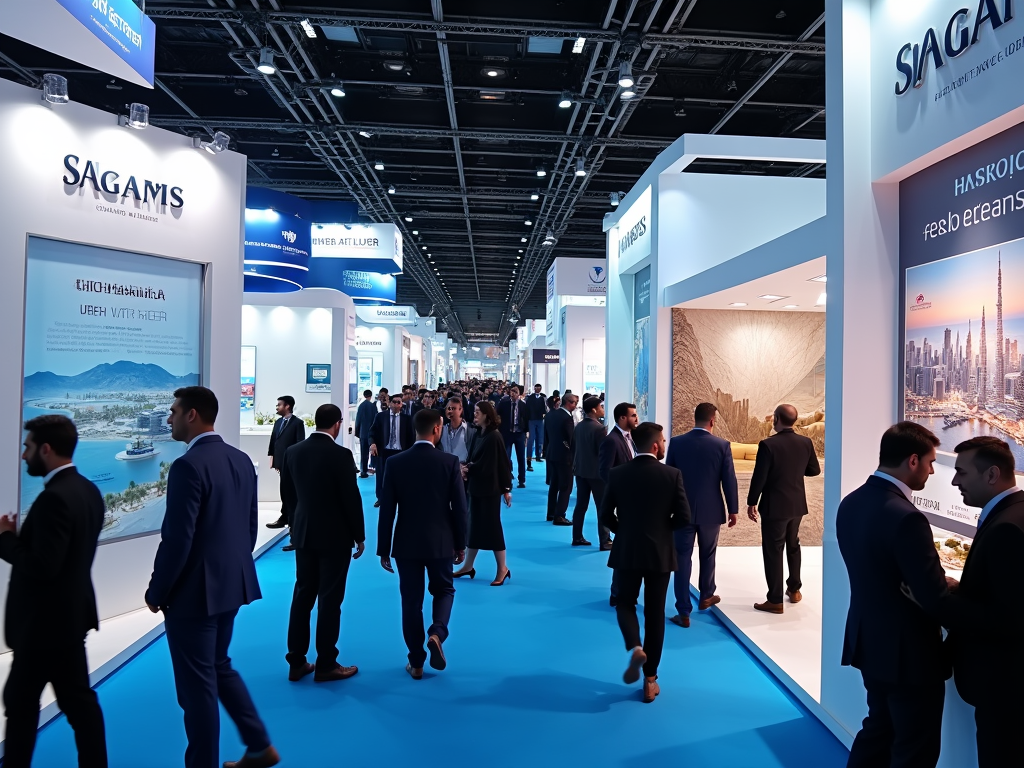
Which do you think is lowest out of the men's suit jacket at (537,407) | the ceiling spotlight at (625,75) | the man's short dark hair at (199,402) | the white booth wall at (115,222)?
the men's suit jacket at (537,407)

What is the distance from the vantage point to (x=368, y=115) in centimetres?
1064

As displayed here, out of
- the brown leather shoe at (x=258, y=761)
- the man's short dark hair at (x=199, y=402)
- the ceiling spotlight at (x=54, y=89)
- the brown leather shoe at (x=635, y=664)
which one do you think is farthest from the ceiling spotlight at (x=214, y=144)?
the brown leather shoe at (x=635, y=664)

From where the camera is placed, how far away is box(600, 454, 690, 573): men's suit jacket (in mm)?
3543

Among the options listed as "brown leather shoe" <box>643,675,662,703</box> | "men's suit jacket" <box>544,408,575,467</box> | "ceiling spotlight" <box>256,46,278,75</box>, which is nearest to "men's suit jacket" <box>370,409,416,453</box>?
"men's suit jacket" <box>544,408,575,467</box>

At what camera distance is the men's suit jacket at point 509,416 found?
38.9ft

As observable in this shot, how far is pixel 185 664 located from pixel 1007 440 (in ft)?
10.6

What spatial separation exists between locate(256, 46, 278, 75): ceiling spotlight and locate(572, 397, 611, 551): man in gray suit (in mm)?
5092

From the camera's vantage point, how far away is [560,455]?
7.99m

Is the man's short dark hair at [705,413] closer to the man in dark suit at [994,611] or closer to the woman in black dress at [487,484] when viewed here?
the woman in black dress at [487,484]

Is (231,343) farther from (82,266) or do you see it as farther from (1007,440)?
(1007,440)

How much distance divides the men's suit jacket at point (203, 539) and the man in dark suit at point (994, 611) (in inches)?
95.3

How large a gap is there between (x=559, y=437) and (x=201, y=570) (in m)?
5.53

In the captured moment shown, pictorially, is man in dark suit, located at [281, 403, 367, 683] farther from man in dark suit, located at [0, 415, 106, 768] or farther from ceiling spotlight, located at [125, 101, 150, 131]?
ceiling spotlight, located at [125, 101, 150, 131]

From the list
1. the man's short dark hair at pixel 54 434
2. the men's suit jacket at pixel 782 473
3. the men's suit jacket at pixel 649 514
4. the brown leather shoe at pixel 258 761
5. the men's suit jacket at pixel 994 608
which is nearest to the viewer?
the men's suit jacket at pixel 994 608
